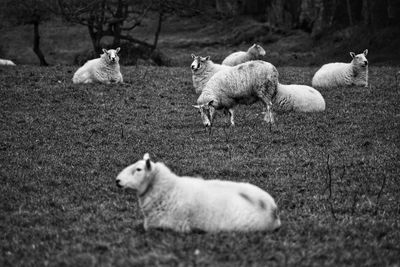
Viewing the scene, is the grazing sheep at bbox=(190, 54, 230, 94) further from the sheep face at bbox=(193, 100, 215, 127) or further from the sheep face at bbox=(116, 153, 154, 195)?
the sheep face at bbox=(116, 153, 154, 195)

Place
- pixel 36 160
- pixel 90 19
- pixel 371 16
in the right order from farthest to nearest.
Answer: pixel 90 19, pixel 371 16, pixel 36 160

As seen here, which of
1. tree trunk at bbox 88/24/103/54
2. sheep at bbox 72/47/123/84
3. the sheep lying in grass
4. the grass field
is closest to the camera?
the grass field

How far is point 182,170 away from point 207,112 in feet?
16.5

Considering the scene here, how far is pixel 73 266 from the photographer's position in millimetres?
6621

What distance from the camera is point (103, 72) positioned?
958 inches

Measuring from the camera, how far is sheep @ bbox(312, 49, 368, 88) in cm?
2317

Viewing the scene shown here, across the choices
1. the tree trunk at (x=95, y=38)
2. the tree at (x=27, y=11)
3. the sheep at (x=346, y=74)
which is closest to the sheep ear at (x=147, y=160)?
the sheep at (x=346, y=74)

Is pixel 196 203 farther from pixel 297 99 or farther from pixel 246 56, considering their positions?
pixel 246 56

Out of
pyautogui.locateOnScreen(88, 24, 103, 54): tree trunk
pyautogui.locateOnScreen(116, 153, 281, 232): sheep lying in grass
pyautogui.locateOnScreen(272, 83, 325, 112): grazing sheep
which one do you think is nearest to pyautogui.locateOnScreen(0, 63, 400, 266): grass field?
pyautogui.locateOnScreen(116, 153, 281, 232): sheep lying in grass

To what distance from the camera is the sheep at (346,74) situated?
23172 mm

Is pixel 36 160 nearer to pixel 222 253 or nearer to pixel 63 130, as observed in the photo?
pixel 63 130

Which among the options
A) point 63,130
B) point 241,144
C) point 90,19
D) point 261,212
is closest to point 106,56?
Result: point 63,130

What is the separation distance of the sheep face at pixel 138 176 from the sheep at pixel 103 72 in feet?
54.1

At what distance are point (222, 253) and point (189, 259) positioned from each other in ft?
1.54
